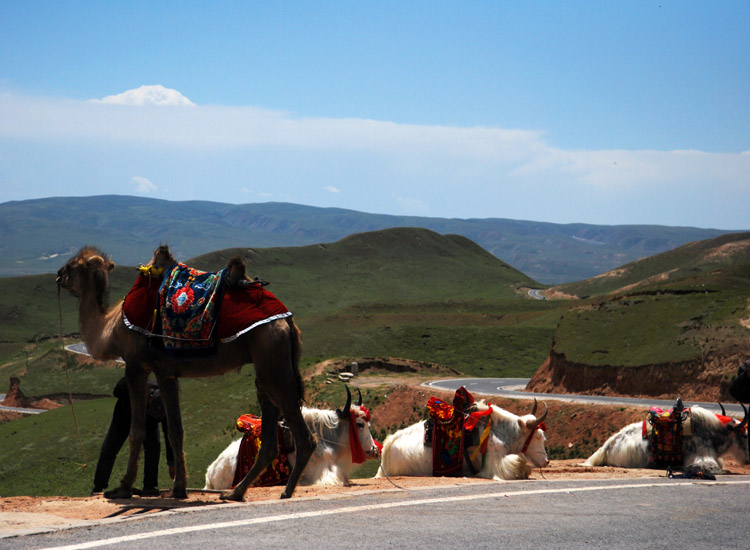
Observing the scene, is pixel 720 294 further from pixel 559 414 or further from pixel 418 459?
pixel 418 459

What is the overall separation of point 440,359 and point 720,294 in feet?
96.4

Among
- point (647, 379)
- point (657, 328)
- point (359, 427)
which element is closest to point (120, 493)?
point (359, 427)

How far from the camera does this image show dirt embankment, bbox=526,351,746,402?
36.7 metres

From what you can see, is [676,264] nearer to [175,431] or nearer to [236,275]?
[236,275]

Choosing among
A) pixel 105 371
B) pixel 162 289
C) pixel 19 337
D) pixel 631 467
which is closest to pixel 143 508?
pixel 162 289

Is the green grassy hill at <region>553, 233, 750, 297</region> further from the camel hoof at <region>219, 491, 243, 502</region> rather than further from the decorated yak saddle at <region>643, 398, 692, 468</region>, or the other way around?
the camel hoof at <region>219, 491, 243, 502</region>

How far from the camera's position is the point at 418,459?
50.9ft

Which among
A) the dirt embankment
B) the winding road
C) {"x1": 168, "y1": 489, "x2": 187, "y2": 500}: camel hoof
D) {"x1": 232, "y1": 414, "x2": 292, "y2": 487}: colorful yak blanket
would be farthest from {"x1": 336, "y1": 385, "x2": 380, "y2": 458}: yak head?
the dirt embankment

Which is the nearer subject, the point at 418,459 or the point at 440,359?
the point at 418,459

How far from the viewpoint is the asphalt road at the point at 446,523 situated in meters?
8.12

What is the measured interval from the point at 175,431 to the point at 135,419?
57 cm

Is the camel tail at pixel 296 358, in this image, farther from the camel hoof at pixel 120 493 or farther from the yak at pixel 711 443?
the yak at pixel 711 443

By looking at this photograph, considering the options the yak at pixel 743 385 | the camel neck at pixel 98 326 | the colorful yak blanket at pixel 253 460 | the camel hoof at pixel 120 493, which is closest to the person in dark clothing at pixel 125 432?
the colorful yak blanket at pixel 253 460

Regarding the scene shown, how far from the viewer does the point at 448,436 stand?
50.0ft
